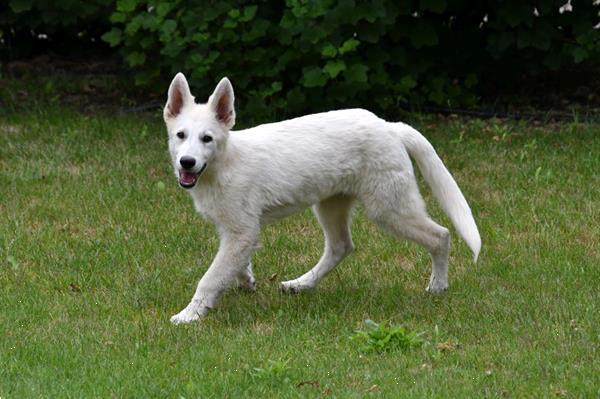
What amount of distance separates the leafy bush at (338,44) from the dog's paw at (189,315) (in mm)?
3949

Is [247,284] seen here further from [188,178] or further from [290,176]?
[188,178]

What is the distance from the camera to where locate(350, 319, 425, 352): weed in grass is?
5441 mm

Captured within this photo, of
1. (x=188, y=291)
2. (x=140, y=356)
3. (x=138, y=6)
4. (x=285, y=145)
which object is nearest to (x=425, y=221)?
(x=285, y=145)

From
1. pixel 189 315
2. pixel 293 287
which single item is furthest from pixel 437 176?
pixel 189 315

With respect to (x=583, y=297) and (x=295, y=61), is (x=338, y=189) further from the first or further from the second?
(x=295, y=61)

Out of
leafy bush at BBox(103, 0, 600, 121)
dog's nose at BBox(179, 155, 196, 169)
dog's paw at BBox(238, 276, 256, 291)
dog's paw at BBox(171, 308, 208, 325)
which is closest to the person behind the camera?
dog's nose at BBox(179, 155, 196, 169)

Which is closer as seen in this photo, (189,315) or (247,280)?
(189,315)

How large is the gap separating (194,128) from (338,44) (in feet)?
12.9

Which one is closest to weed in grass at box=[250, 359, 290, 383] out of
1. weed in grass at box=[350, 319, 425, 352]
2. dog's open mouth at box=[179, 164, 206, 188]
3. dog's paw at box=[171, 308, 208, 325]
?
weed in grass at box=[350, 319, 425, 352]

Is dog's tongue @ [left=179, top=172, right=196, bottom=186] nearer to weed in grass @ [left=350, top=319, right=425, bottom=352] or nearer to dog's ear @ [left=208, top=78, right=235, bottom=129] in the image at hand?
dog's ear @ [left=208, top=78, right=235, bottom=129]

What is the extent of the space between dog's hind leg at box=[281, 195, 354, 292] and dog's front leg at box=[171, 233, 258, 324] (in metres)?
0.63

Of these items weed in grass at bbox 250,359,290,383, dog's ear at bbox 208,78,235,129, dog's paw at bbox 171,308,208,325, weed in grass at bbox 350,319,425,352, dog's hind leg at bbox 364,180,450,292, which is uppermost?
dog's ear at bbox 208,78,235,129

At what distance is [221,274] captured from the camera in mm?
6020

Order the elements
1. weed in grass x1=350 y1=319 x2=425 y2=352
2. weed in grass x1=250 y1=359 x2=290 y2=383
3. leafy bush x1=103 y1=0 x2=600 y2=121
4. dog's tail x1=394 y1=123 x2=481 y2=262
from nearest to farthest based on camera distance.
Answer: weed in grass x1=250 y1=359 x2=290 y2=383 < weed in grass x1=350 y1=319 x2=425 y2=352 < dog's tail x1=394 y1=123 x2=481 y2=262 < leafy bush x1=103 y1=0 x2=600 y2=121
